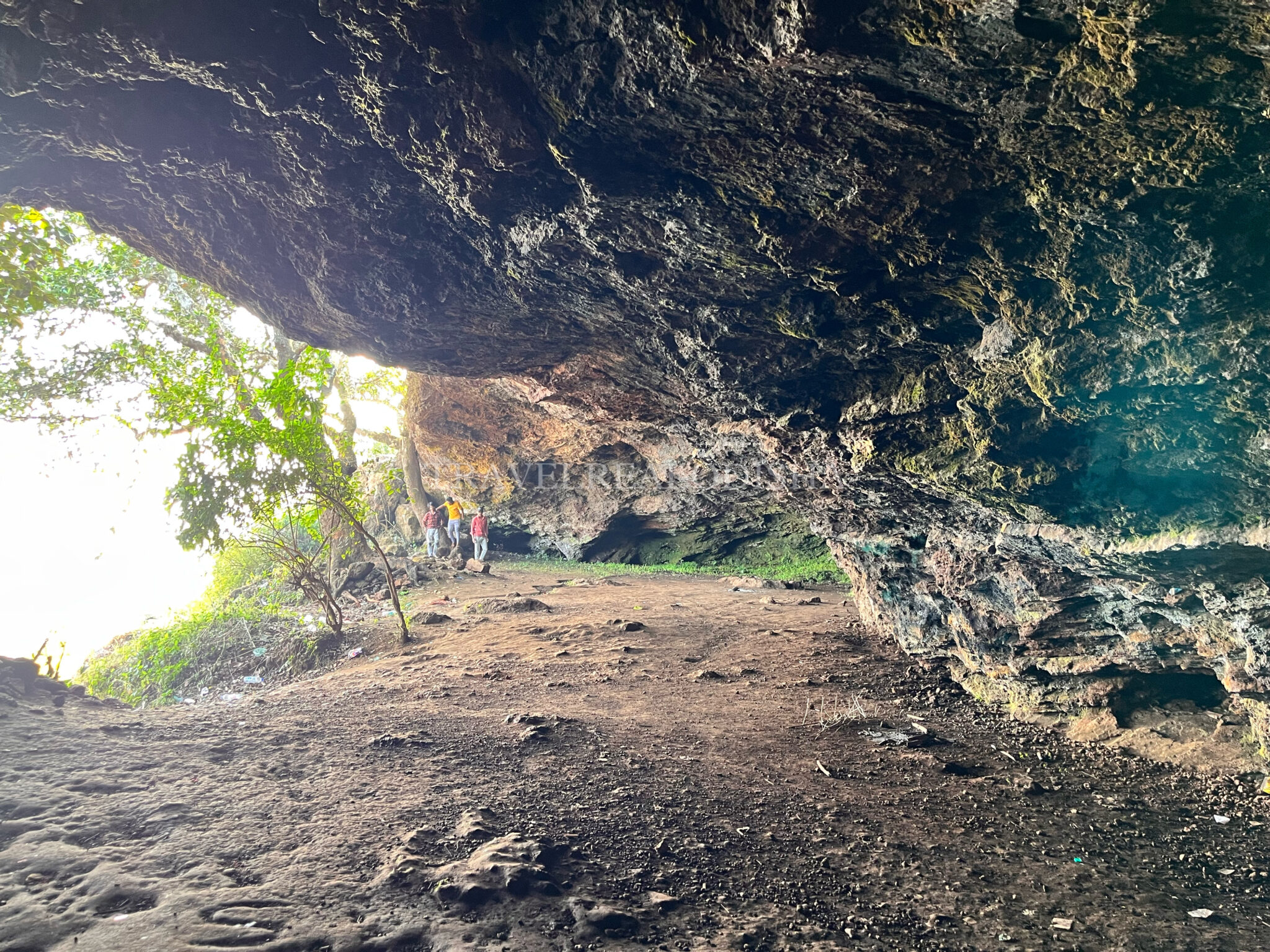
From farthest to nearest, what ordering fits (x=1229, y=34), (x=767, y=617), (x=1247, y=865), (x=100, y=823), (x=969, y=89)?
(x=767, y=617)
(x=100, y=823)
(x=1247, y=865)
(x=969, y=89)
(x=1229, y=34)

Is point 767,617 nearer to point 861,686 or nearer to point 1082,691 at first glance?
point 861,686

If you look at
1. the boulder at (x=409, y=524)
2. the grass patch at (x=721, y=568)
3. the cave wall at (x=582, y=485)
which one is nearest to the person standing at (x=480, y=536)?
the cave wall at (x=582, y=485)

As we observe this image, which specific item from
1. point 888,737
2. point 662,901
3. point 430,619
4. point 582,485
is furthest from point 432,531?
point 662,901

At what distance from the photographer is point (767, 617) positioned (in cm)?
966

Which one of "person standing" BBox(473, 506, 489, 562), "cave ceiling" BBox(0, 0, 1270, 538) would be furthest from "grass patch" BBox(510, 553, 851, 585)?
"cave ceiling" BBox(0, 0, 1270, 538)

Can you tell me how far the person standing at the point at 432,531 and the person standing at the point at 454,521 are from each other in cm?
32

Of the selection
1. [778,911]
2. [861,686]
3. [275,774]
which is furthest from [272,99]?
[861,686]

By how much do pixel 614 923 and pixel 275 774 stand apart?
10.2 ft

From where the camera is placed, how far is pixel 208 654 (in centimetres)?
1062

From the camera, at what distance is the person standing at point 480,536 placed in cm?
1681

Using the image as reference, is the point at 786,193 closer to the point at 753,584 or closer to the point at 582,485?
the point at 753,584

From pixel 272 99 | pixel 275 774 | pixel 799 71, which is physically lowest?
pixel 275 774

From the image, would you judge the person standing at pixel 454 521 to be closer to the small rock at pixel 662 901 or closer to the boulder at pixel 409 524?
the boulder at pixel 409 524

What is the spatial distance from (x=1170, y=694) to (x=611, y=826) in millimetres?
4586
